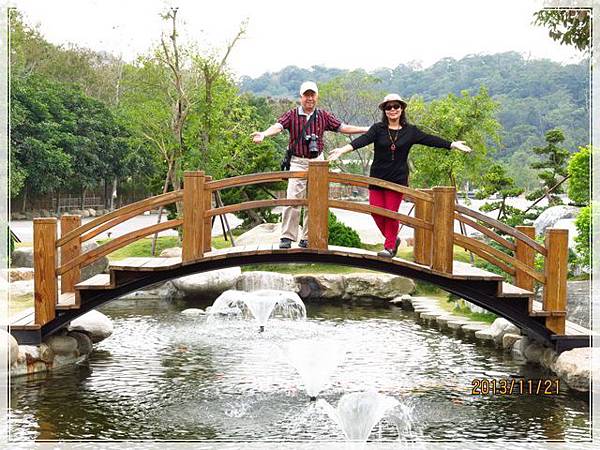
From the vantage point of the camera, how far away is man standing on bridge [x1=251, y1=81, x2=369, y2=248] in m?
9.38

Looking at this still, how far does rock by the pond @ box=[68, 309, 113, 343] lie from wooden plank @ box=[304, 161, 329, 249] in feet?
12.0

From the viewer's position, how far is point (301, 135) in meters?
9.48

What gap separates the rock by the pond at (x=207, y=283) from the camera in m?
16.5

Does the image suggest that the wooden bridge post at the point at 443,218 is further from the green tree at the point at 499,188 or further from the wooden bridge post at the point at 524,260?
the green tree at the point at 499,188

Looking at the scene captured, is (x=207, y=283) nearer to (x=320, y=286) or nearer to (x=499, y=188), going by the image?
(x=320, y=286)

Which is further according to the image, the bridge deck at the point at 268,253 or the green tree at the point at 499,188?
the green tree at the point at 499,188

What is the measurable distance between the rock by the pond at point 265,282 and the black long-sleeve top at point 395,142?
7.08 metres

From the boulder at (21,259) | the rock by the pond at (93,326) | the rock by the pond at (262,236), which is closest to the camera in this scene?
the rock by the pond at (93,326)

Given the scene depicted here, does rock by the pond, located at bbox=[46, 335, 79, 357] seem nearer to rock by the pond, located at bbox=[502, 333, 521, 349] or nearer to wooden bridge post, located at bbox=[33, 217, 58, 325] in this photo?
wooden bridge post, located at bbox=[33, 217, 58, 325]

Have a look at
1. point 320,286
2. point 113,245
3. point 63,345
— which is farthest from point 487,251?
point 320,286

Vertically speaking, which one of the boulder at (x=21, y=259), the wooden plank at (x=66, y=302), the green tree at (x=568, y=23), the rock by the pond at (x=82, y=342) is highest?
the green tree at (x=568, y=23)

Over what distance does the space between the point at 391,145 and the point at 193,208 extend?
7.23ft
